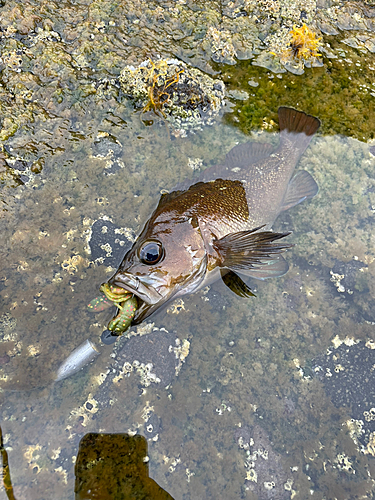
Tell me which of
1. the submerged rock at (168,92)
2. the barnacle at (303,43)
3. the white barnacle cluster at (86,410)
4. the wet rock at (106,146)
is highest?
the barnacle at (303,43)

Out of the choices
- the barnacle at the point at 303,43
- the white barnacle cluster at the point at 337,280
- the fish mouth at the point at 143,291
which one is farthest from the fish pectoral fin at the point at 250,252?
the barnacle at the point at 303,43

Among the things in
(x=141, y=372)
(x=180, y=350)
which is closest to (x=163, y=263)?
(x=180, y=350)

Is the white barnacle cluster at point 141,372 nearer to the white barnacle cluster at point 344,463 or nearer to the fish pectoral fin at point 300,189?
the white barnacle cluster at point 344,463

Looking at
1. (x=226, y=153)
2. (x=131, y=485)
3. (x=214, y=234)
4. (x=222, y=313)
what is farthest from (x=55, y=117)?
(x=131, y=485)

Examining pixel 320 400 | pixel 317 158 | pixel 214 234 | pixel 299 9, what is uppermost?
pixel 299 9

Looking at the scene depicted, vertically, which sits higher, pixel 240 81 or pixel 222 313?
pixel 240 81

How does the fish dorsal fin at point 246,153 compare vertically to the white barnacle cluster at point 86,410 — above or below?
above

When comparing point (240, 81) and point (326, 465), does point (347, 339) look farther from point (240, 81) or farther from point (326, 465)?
point (240, 81)
